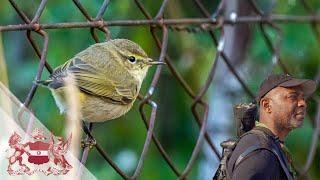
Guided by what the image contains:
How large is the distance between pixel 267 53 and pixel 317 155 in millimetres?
144

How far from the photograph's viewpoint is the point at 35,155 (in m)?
0.52

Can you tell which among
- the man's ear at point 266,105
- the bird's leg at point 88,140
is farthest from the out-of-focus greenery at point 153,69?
the man's ear at point 266,105

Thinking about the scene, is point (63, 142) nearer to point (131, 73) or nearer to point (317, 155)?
point (131, 73)

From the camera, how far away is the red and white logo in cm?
51

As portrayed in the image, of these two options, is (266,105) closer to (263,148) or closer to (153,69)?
(263,148)

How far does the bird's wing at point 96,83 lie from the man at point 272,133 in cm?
7

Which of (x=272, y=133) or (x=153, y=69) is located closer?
(x=272, y=133)

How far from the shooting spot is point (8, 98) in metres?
0.55

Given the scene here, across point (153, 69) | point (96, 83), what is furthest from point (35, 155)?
point (153, 69)

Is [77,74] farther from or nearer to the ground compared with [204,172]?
farther from the ground

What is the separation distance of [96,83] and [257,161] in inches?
4.0

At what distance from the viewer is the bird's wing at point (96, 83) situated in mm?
539

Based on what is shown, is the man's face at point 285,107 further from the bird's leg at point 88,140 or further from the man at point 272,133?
the bird's leg at point 88,140

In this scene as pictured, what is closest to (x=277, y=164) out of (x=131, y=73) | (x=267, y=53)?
(x=131, y=73)
